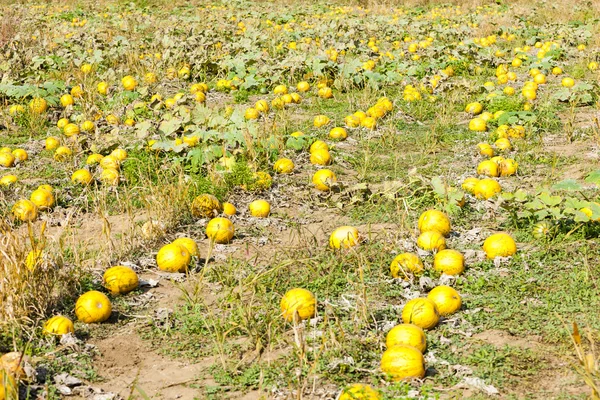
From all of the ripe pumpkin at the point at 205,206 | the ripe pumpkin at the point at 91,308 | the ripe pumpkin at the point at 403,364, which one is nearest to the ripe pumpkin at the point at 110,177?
the ripe pumpkin at the point at 205,206

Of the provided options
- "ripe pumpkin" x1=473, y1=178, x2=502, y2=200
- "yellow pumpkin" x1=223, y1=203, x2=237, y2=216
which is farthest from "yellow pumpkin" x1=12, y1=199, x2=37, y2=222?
"ripe pumpkin" x1=473, y1=178, x2=502, y2=200

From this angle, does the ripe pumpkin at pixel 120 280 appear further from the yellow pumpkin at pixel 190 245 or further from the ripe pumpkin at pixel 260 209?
the ripe pumpkin at pixel 260 209

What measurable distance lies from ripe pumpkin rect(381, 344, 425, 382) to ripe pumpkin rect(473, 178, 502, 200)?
323cm

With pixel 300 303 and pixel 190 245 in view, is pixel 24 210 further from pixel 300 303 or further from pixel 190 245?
pixel 300 303

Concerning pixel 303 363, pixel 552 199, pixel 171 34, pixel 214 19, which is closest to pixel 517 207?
pixel 552 199

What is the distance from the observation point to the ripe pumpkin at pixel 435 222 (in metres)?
5.94

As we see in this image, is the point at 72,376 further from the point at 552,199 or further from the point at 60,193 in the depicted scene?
the point at 552,199

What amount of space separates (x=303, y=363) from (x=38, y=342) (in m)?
1.76

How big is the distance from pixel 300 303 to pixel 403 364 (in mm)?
976

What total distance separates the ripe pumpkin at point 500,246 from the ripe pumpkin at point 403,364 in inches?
74.4

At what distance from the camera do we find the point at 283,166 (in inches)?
304

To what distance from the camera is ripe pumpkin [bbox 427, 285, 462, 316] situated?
4.72 metres

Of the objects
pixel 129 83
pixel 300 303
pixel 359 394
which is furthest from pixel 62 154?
pixel 359 394

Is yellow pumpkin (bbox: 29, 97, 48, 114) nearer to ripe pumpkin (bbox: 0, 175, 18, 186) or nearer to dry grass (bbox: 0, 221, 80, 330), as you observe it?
ripe pumpkin (bbox: 0, 175, 18, 186)
